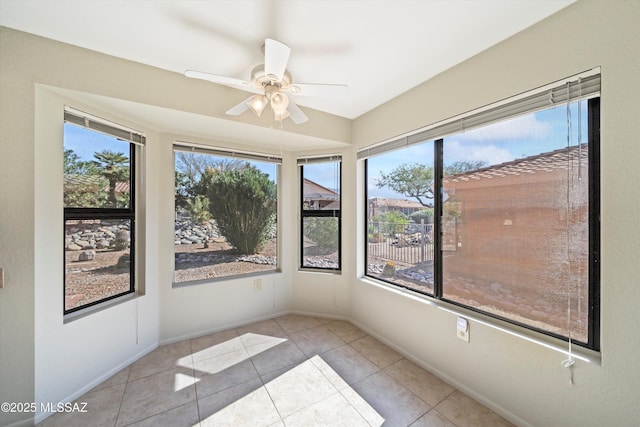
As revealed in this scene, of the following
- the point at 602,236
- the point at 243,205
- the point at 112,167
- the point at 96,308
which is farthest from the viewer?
the point at 243,205

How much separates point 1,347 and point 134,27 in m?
2.08

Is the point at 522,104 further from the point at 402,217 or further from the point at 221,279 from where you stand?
the point at 221,279

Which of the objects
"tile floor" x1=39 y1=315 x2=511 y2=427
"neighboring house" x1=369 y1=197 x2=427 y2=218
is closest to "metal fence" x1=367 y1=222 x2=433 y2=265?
"neighboring house" x1=369 y1=197 x2=427 y2=218

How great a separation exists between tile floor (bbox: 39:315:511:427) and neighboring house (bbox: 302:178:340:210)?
1.55 meters

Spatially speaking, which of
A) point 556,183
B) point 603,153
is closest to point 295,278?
point 556,183

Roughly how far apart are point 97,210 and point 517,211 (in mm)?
3158

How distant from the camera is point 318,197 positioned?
10.4ft

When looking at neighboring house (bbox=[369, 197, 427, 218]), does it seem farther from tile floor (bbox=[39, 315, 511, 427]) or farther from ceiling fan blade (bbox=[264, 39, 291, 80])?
ceiling fan blade (bbox=[264, 39, 291, 80])

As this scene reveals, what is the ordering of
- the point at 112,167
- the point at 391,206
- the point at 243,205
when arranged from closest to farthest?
the point at 112,167 < the point at 391,206 < the point at 243,205

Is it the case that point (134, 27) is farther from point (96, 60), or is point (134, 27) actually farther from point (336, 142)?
point (336, 142)

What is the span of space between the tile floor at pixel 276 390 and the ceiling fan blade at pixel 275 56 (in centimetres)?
218

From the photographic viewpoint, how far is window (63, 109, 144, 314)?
184 centimetres

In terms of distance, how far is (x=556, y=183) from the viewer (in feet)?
4.72

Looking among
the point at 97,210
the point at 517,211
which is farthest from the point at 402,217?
the point at 97,210
